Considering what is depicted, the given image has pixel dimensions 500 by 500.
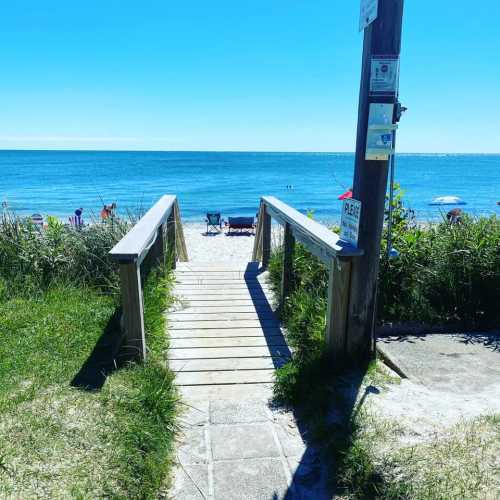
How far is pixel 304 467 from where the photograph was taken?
241cm

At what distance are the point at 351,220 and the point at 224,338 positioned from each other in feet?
5.48

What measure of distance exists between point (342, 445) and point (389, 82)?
2.16 metres

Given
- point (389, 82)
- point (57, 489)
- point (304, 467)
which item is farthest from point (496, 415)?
point (57, 489)

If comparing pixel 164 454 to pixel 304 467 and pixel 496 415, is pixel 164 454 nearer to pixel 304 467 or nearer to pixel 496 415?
pixel 304 467

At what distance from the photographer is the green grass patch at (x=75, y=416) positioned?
211 cm

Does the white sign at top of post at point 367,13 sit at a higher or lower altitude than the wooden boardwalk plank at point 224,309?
higher

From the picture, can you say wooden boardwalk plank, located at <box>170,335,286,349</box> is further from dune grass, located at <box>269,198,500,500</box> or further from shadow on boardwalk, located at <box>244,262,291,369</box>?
dune grass, located at <box>269,198,500,500</box>

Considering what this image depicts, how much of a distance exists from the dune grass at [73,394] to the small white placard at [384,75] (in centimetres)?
238

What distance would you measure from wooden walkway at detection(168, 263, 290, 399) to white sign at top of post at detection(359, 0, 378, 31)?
8.18 ft

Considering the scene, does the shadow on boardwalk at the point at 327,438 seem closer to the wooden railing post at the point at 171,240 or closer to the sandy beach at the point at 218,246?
the wooden railing post at the point at 171,240

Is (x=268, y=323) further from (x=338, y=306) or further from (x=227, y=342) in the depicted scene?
(x=338, y=306)

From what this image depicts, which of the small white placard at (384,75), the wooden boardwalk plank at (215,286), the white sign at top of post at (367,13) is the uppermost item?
the white sign at top of post at (367,13)

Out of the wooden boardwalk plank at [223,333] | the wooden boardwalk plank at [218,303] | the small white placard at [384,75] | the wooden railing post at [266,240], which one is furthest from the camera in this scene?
the wooden railing post at [266,240]

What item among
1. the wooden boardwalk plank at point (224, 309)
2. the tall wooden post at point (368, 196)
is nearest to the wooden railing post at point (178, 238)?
the wooden boardwalk plank at point (224, 309)
